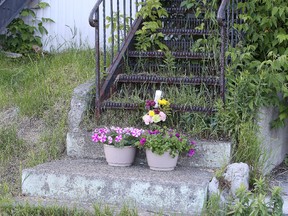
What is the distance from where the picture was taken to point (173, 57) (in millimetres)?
6168

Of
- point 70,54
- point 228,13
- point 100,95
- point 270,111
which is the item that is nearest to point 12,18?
point 70,54

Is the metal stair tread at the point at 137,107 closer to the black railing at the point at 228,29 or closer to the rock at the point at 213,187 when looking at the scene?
the black railing at the point at 228,29

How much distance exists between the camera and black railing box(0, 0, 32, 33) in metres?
7.55

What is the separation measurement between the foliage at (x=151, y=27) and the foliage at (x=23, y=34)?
1.75 meters

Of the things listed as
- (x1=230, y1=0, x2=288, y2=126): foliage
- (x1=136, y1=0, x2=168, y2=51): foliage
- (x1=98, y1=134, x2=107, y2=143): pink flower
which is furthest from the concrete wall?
(x1=98, y1=134, x2=107, y2=143): pink flower

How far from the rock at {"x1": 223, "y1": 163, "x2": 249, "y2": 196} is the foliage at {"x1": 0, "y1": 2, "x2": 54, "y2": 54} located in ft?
11.9

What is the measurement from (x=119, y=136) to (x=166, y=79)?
96 centimetres

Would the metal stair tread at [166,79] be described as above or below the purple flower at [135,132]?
above

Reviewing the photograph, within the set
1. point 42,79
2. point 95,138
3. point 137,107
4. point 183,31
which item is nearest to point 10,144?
point 95,138

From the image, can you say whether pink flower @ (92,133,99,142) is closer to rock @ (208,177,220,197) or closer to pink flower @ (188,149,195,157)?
pink flower @ (188,149,195,157)

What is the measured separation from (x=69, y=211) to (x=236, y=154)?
1599 millimetres

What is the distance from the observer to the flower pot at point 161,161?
5113 millimetres

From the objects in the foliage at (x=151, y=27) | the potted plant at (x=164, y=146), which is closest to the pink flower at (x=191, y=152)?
the potted plant at (x=164, y=146)

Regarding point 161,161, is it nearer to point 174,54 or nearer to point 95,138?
point 95,138
